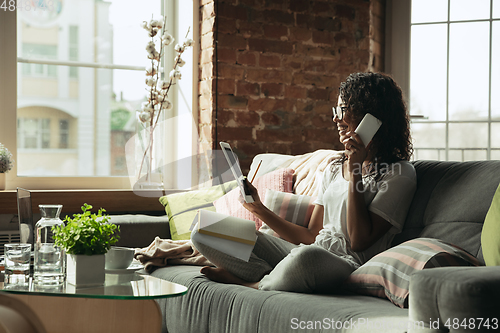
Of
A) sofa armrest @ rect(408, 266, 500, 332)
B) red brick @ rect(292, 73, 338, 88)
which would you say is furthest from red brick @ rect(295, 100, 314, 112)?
sofa armrest @ rect(408, 266, 500, 332)

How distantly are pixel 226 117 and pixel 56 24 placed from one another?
1143mm

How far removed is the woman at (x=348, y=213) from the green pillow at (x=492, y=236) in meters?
0.37

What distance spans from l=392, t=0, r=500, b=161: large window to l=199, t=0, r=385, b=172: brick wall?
0.29m

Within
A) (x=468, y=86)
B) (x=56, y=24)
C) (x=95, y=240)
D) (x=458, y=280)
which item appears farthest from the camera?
(x=468, y=86)

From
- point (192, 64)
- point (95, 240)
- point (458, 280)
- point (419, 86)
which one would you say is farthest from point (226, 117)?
point (458, 280)

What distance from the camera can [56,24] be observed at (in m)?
3.06

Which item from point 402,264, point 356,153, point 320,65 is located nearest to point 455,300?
point 402,264

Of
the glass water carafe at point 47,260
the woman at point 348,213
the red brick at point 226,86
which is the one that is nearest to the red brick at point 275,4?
the red brick at point 226,86

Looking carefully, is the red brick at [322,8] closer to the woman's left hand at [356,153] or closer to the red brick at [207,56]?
the red brick at [207,56]

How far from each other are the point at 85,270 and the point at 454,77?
2.72 meters

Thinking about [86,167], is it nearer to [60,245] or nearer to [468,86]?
[60,245]

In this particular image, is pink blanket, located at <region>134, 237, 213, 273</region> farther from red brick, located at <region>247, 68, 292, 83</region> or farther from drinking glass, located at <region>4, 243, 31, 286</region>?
red brick, located at <region>247, 68, 292, 83</region>

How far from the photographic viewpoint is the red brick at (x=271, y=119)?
316 cm

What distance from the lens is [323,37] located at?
3.32 meters
